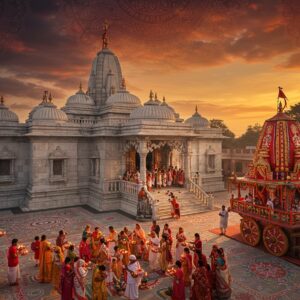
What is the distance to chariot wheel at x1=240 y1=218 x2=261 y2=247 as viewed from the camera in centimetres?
1225

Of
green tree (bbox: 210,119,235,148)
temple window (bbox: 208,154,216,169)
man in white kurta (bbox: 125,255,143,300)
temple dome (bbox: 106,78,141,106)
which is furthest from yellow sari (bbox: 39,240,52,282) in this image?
green tree (bbox: 210,119,235,148)

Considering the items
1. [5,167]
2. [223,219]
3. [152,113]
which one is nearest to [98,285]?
[223,219]

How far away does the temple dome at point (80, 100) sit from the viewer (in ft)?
84.8

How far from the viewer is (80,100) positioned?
85.8ft

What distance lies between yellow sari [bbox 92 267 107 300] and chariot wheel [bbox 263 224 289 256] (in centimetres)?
703

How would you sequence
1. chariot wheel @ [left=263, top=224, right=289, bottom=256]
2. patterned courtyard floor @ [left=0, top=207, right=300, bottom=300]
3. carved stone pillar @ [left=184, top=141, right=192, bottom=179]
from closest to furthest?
1. patterned courtyard floor @ [left=0, top=207, right=300, bottom=300]
2. chariot wheel @ [left=263, top=224, right=289, bottom=256]
3. carved stone pillar @ [left=184, top=141, right=192, bottom=179]

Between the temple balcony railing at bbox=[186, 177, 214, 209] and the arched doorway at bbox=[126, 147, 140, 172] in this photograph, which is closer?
the temple balcony railing at bbox=[186, 177, 214, 209]

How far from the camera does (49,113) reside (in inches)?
843

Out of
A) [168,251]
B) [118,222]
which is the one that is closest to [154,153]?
[118,222]

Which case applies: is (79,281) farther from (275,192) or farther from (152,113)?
(152,113)

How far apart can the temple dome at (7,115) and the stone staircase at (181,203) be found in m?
11.7

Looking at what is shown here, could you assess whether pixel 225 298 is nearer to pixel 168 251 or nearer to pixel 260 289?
pixel 260 289

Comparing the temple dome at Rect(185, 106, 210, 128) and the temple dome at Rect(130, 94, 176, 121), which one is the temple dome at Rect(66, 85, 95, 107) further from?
the temple dome at Rect(185, 106, 210, 128)

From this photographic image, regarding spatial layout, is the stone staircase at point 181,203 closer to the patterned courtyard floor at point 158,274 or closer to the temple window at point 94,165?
the patterned courtyard floor at point 158,274
